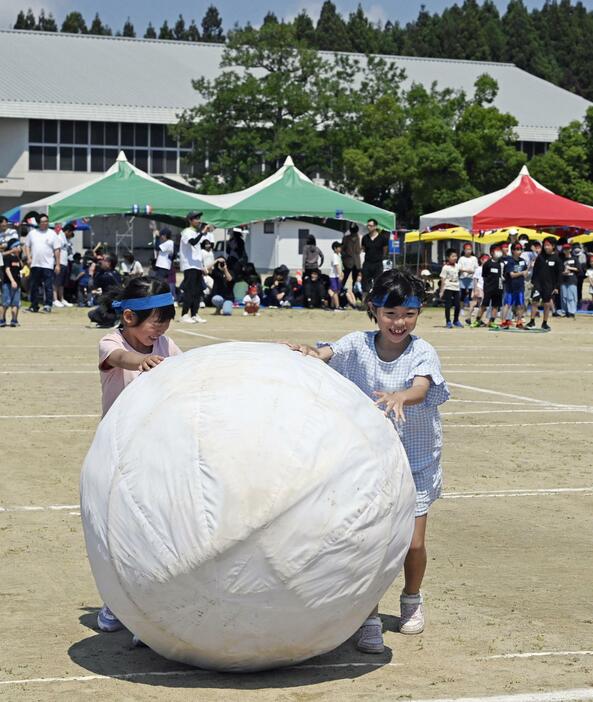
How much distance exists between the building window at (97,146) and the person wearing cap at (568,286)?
4695 centimetres

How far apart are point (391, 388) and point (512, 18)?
152262 millimetres

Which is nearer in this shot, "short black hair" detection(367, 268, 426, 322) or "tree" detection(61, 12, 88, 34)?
"short black hair" detection(367, 268, 426, 322)

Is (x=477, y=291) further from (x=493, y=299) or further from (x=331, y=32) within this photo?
(x=331, y=32)

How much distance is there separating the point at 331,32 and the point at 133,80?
66.3m

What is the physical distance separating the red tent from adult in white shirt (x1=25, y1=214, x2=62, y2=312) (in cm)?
1044

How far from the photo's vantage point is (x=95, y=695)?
5.31 metres

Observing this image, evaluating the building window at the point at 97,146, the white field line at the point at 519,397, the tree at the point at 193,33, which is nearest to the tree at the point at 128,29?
the tree at the point at 193,33

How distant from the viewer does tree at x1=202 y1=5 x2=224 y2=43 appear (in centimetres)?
17162

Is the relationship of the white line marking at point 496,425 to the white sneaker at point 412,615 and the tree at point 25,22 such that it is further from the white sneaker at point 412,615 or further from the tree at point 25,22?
the tree at point 25,22

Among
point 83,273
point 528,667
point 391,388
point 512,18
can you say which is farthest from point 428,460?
point 512,18

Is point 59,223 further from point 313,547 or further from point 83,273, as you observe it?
point 313,547

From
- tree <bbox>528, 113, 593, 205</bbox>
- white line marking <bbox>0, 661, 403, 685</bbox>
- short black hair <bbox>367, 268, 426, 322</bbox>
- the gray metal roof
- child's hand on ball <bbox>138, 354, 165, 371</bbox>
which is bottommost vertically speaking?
white line marking <bbox>0, 661, 403, 685</bbox>

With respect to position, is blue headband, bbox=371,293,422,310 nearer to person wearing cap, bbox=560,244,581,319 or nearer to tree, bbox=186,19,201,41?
person wearing cap, bbox=560,244,581,319

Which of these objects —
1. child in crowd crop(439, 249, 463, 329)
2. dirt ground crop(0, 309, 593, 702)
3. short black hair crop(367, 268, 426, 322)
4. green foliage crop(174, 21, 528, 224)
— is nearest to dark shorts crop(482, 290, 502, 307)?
child in crowd crop(439, 249, 463, 329)
